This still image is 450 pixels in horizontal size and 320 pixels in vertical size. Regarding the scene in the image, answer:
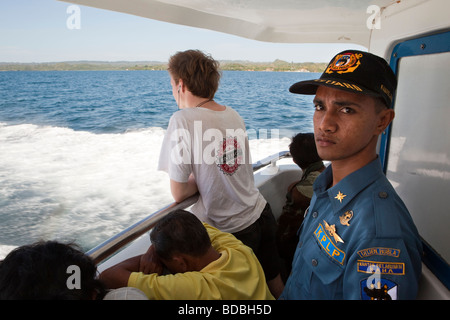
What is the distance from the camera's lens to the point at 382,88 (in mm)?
965

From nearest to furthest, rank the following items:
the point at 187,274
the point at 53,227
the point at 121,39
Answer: the point at 187,274
the point at 53,227
the point at 121,39

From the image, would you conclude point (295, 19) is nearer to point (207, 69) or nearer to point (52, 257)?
point (207, 69)

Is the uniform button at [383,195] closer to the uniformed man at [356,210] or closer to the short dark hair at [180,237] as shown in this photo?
the uniformed man at [356,210]

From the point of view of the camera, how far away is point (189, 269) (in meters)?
1.19

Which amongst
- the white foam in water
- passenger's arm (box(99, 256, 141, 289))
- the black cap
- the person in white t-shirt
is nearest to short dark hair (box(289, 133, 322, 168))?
the person in white t-shirt

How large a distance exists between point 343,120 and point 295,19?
5.84ft

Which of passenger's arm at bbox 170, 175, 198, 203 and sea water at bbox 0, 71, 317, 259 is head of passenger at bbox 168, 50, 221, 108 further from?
sea water at bbox 0, 71, 317, 259

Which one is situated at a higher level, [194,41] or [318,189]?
[194,41]

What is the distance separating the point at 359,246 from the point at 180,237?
2.05 feet

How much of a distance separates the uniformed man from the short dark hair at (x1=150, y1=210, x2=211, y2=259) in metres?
0.36

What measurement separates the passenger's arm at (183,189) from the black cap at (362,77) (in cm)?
76

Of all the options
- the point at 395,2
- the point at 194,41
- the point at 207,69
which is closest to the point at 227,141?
the point at 207,69

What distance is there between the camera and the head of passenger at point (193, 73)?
155 centimetres

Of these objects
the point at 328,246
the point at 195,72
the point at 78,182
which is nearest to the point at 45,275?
the point at 328,246
